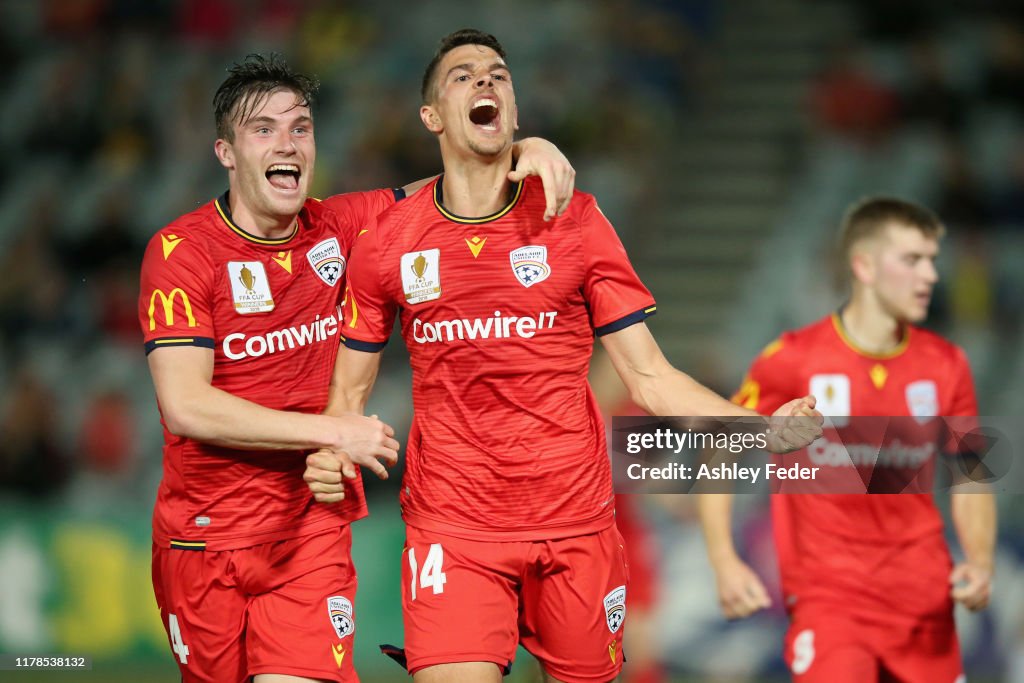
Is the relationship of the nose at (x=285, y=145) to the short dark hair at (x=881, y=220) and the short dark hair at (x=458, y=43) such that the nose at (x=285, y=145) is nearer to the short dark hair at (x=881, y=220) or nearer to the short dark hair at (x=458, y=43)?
the short dark hair at (x=458, y=43)

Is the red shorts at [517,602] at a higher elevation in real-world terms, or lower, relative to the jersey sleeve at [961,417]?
lower

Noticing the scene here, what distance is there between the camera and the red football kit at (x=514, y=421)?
4.65m

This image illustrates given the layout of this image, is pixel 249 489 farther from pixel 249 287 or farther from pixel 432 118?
pixel 432 118

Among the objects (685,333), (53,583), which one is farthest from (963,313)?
(53,583)

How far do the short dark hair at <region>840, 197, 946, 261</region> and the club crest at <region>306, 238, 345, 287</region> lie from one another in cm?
234

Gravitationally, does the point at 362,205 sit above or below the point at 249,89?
below

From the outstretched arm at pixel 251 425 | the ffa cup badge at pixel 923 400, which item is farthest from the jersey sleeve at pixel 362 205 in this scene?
the ffa cup badge at pixel 923 400

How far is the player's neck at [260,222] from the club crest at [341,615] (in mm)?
1411

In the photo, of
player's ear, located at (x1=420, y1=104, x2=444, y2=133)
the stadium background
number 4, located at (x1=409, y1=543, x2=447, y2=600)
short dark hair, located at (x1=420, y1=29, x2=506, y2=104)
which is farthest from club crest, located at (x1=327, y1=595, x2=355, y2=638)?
the stadium background

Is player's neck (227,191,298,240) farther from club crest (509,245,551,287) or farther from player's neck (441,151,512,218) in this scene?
club crest (509,245,551,287)

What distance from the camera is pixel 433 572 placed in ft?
15.2

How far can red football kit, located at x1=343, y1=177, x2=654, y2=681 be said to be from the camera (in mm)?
4652

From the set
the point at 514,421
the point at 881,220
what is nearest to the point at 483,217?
the point at 514,421

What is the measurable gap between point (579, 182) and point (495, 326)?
6.99 m
